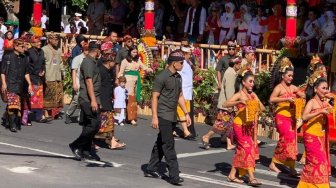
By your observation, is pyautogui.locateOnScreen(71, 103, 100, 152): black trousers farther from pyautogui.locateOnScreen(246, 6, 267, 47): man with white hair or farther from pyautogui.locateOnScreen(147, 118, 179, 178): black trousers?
pyautogui.locateOnScreen(246, 6, 267, 47): man with white hair

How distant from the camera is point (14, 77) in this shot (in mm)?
15633

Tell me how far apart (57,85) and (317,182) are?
832 centimetres

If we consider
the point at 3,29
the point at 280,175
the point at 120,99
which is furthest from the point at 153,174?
the point at 3,29

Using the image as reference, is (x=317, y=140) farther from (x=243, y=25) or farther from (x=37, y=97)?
(x=243, y=25)

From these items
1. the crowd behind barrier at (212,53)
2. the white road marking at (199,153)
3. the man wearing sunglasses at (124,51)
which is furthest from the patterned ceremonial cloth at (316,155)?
the man wearing sunglasses at (124,51)

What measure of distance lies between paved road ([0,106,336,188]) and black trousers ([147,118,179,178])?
0.80 ft

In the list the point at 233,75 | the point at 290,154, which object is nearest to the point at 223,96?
the point at 233,75

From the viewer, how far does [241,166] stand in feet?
38.5

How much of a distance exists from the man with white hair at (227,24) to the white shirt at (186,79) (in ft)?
18.3

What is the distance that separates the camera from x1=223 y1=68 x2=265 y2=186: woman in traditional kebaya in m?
11.7

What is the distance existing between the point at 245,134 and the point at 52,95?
6887 mm

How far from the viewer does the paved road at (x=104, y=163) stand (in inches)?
452

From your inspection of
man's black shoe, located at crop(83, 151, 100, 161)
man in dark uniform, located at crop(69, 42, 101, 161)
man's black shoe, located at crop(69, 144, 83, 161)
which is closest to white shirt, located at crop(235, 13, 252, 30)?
man in dark uniform, located at crop(69, 42, 101, 161)

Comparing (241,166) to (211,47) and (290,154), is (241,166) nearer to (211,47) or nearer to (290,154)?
(290,154)
